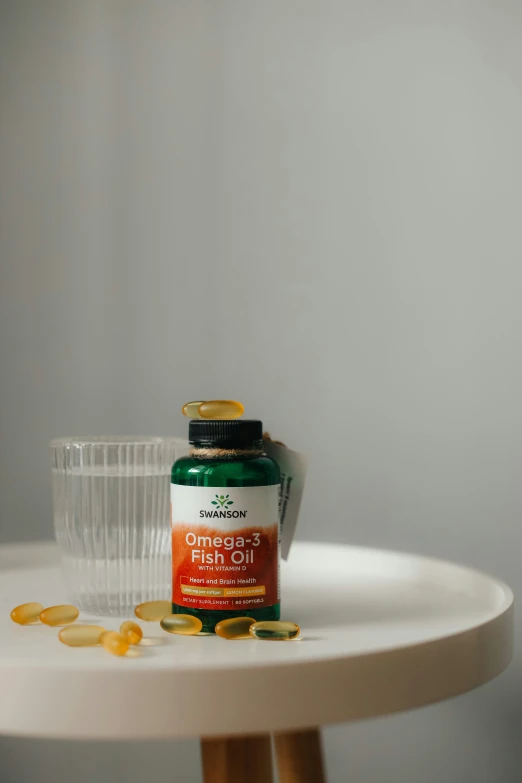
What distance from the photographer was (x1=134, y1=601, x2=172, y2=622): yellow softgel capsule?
0.66 metres

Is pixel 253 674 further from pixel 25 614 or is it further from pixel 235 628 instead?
pixel 25 614

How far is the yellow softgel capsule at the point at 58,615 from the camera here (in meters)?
0.64

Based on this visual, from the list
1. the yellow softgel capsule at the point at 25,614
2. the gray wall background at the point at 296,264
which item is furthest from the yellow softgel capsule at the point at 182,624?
the gray wall background at the point at 296,264

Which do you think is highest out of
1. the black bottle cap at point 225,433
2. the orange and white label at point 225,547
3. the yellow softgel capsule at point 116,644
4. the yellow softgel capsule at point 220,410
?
the yellow softgel capsule at point 220,410

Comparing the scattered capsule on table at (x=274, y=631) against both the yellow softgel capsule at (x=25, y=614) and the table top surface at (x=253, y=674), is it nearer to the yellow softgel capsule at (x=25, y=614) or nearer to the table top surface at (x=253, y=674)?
the table top surface at (x=253, y=674)

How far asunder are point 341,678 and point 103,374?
86 centimetres

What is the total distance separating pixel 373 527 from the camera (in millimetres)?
1200

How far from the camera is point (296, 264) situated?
4.07 feet

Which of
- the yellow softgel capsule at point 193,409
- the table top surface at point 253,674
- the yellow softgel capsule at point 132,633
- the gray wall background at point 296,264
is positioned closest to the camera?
the table top surface at point 253,674

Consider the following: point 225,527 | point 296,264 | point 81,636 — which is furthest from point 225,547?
point 296,264

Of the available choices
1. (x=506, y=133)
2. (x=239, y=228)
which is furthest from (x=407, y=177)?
(x=239, y=228)

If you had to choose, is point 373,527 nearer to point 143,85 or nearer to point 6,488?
point 6,488

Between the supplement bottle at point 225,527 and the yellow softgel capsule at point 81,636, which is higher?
the supplement bottle at point 225,527

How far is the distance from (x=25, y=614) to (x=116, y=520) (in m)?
0.10
